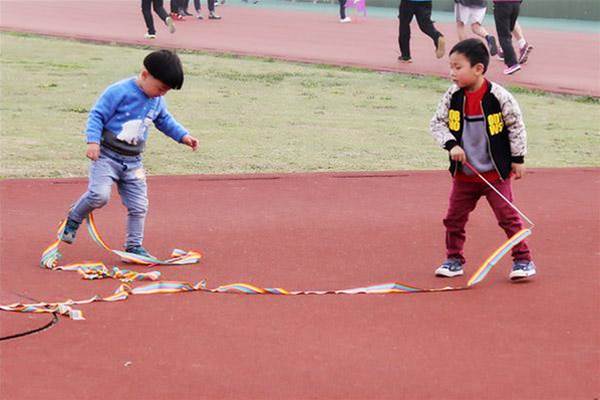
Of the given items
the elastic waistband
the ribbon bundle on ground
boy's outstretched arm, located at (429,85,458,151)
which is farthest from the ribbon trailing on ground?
the elastic waistband

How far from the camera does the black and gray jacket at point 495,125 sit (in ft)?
24.0

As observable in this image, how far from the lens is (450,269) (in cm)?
759

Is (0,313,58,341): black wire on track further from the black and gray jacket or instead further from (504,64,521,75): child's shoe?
(504,64,521,75): child's shoe

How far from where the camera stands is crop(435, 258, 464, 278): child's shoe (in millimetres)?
7562

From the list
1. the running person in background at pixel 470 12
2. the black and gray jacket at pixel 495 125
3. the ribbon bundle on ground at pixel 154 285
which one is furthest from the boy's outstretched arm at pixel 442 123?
the running person in background at pixel 470 12

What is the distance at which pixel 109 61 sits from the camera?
1934 cm

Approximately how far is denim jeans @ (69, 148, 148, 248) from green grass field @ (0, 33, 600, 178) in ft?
9.63

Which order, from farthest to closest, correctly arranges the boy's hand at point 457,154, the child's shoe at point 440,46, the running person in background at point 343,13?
the running person in background at point 343,13, the child's shoe at point 440,46, the boy's hand at point 457,154

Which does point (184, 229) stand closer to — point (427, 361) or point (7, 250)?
point (7, 250)

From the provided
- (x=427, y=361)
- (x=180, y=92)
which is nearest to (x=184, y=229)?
(x=427, y=361)

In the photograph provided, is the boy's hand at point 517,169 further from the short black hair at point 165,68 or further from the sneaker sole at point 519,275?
the short black hair at point 165,68

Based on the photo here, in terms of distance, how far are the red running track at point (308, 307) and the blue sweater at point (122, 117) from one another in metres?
0.79

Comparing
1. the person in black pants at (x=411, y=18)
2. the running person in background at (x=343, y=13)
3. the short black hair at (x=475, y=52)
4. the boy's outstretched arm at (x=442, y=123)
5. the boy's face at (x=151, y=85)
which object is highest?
the short black hair at (x=475, y=52)

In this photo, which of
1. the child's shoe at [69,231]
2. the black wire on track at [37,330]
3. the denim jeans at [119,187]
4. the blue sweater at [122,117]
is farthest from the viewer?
the child's shoe at [69,231]
